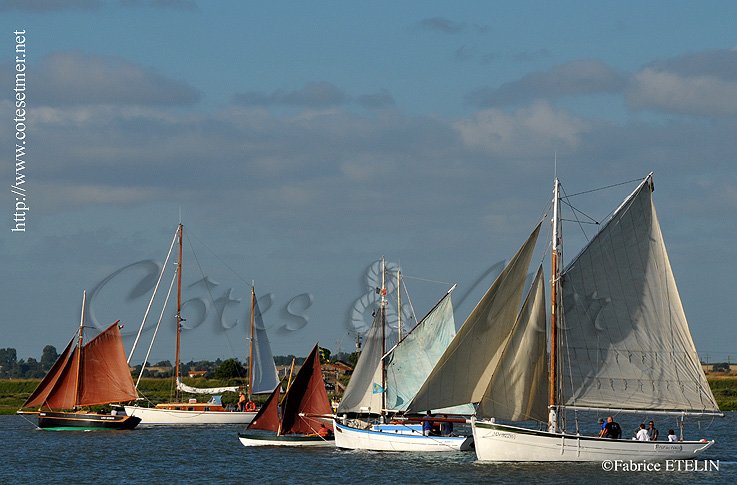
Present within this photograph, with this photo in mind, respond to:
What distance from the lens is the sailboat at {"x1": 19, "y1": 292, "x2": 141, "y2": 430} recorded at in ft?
299

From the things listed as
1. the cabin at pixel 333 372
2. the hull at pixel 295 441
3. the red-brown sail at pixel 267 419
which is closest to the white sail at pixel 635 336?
the hull at pixel 295 441

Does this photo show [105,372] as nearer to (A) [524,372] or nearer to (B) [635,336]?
(A) [524,372]

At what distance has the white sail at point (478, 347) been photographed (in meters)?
57.2

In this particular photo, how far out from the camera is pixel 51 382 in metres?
91.9

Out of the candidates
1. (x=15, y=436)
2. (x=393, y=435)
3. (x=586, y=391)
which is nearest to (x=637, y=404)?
(x=586, y=391)

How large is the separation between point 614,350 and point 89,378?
47919 millimetres

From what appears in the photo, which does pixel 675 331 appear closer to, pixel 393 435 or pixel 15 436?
pixel 393 435

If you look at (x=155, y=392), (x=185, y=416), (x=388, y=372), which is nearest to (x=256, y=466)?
(x=388, y=372)

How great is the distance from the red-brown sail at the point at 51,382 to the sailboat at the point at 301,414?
21911 millimetres

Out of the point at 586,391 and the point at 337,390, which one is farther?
the point at 337,390

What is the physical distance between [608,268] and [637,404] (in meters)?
6.27

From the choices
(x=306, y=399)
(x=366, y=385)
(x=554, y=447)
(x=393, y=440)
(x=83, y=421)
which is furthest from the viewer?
(x=83, y=421)

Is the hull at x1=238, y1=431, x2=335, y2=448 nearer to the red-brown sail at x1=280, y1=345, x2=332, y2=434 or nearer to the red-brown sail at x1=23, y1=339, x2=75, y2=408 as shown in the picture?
the red-brown sail at x1=280, y1=345, x2=332, y2=434

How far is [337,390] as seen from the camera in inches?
4564
